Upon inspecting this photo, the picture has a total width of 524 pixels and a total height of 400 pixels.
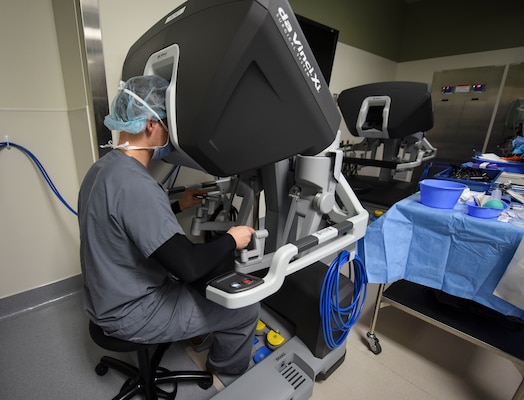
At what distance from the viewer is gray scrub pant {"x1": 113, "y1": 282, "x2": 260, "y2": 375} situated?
3.23ft

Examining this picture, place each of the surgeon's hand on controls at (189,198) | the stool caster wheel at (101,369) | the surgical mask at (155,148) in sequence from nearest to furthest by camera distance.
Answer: the surgical mask at (155,148) < the stool caster wheel at (101,369) < the surgeon's hand on controls at (189,198)

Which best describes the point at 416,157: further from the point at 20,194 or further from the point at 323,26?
the point at 20,194

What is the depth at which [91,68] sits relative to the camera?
150 cm

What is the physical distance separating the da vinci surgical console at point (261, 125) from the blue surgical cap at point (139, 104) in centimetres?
10

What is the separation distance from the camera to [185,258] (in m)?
0.84

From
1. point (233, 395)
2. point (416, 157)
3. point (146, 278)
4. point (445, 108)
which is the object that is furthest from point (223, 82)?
point (445, 108)

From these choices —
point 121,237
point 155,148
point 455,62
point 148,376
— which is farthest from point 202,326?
point 455,62

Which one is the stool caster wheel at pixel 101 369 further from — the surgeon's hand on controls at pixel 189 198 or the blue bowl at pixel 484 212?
the blue bowl at pixel 484 212

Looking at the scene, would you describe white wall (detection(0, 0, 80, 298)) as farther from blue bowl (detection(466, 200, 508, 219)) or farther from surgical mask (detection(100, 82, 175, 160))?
blue bowl (detection(466, 200, 508, 219))

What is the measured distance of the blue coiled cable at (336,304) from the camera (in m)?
1.23

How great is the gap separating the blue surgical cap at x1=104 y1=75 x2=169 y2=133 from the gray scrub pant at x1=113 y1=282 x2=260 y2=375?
2.11ft

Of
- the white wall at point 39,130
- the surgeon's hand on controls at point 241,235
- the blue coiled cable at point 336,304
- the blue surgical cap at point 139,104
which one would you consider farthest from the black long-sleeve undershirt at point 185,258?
the white wall at point 39,130

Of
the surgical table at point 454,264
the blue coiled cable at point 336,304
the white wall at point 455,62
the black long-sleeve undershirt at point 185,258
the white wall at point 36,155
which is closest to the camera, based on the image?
the black long-sleeve undershirt at point 185,258

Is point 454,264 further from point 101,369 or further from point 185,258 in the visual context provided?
point 101,369
